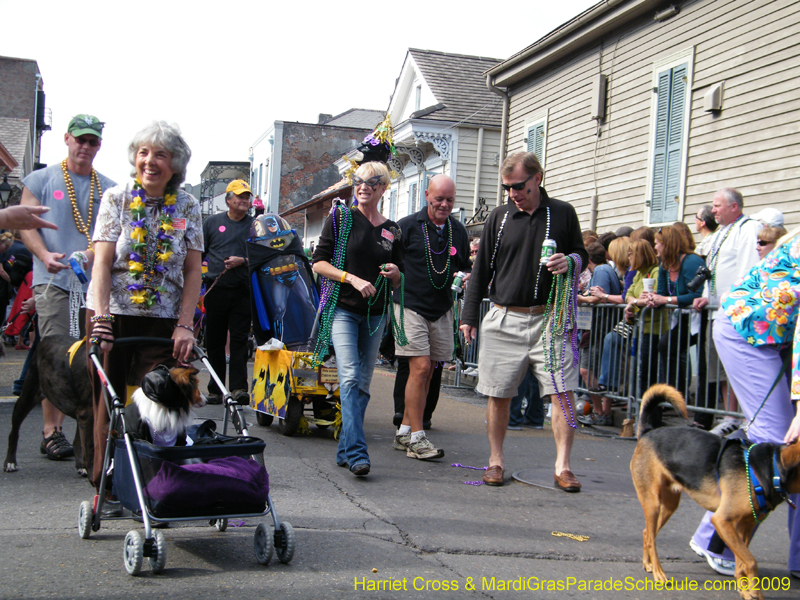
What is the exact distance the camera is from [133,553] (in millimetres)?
3291

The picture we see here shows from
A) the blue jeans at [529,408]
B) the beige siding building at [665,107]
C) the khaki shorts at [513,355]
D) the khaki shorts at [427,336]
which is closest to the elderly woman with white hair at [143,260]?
the khaki shorts at [513,355]

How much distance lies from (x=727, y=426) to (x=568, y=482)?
1.32 metres

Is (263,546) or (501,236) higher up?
(501,236)

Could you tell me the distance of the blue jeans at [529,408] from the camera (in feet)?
27.2

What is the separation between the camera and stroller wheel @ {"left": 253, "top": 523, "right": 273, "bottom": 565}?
11.4 ft

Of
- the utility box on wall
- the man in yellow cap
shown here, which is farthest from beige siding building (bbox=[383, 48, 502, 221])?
the man in yellow cap

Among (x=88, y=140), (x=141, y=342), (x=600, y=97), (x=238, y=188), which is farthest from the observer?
(x=600, y=97)

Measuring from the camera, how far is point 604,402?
8805 millimetres

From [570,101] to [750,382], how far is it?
13.2 m

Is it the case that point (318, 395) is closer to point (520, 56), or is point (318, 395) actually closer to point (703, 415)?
point (703, 415)

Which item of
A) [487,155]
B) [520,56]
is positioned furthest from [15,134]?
[520,56]

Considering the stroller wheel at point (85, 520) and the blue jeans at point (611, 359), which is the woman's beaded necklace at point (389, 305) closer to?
the stroller wheel at point (85, 520)

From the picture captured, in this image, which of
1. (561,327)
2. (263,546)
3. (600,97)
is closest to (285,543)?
(263,546)

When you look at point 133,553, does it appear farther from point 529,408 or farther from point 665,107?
point 665,107
